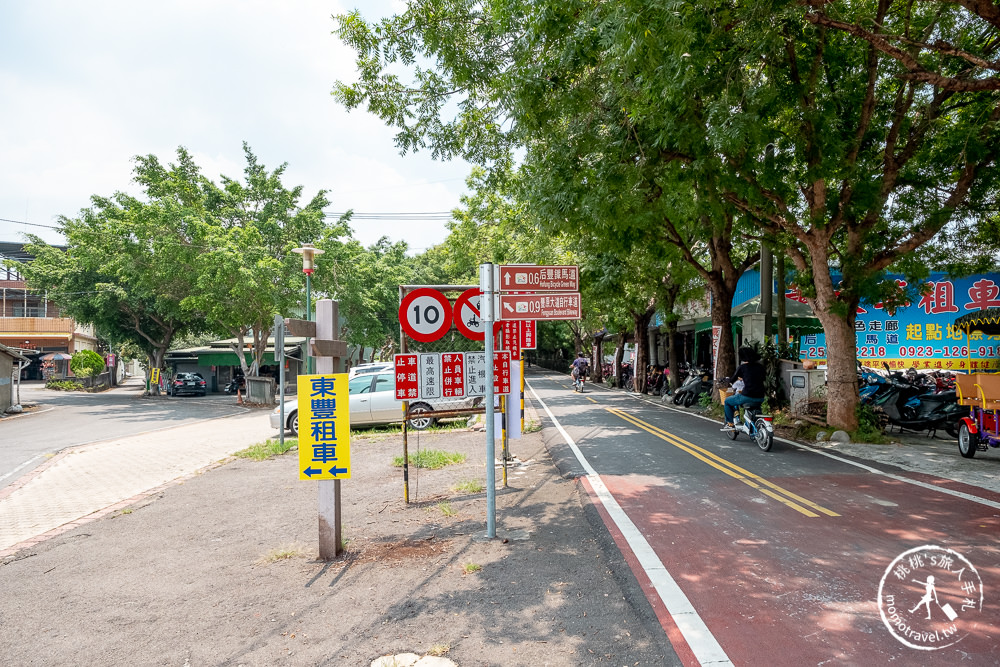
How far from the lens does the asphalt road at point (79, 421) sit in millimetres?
13414

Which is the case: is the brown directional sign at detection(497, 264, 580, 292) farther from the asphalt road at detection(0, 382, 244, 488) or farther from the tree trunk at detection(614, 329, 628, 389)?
the tree trunk at detection(614, 329, 628, 389)

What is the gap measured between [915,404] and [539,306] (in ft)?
31.9

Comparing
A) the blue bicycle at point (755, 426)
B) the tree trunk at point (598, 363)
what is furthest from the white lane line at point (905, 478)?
the tree trunk at point (598, 363)

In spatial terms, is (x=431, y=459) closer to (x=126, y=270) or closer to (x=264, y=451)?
(x=264, y=451)

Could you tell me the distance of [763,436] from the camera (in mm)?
9953

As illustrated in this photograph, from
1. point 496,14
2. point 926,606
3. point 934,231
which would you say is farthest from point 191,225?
point 926,606

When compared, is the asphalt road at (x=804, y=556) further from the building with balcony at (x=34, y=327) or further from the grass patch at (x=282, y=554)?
the building with balcony at (x=34, y=327)

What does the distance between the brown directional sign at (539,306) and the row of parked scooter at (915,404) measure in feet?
28.3

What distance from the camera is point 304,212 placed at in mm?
26156

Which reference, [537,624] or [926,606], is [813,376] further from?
[537,624]

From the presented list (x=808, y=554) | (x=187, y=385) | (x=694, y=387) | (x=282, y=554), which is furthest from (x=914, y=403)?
(x=187, y=385)

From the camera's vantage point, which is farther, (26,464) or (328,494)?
(26,464)

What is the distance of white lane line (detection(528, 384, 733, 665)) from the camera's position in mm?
3391

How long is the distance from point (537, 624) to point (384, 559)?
1.89m
